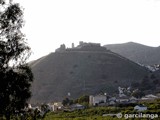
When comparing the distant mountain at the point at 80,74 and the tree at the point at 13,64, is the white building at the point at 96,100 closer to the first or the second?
the distant mountain at the point at 80,74

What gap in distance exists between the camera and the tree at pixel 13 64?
73.3 ft

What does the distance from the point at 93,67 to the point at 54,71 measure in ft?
53.3

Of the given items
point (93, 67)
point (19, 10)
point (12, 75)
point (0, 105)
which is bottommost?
point (0, 105)

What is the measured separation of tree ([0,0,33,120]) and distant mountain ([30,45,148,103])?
11769 centimetres

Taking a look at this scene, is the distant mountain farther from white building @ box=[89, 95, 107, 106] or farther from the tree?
the tree

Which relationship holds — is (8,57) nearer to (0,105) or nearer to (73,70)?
(0,105)

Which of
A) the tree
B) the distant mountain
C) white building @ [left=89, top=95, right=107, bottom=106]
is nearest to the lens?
the tree

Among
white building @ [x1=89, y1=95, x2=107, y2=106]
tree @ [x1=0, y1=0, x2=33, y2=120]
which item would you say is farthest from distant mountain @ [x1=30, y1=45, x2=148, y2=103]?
tree @ [x1=0, y1=0, x2=33, y2=120]

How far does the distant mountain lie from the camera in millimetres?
148750

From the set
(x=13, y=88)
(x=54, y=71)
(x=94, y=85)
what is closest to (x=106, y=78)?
(x=94, y=85)

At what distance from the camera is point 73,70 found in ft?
553

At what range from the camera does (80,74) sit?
164250mm

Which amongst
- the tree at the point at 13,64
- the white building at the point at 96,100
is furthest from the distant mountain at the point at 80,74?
the tree at the point at 13,64

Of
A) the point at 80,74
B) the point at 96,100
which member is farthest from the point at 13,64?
the point at 80,74
